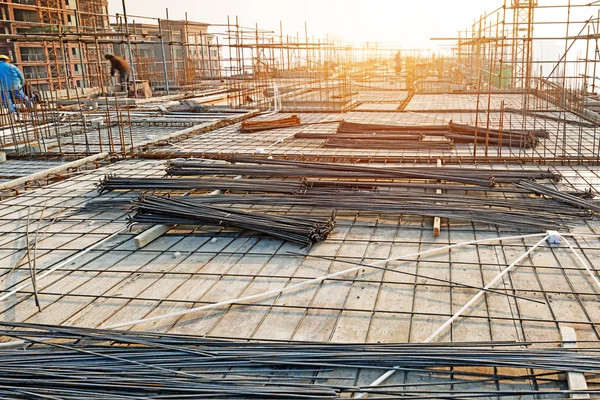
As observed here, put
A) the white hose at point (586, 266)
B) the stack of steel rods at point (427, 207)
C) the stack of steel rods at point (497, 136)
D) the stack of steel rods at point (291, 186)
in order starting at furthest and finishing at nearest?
1. the stack of steel rods at point (497, 136)
2. the stack of steel rods at point (291, 186)
3. the stack of steel rods at point (427, 207)
4. the white hose at point (586, 266)

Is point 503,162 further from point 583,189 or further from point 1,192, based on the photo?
point 1,192

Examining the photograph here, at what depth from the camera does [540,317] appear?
3.64 metres

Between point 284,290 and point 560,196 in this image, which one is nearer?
point 284,290

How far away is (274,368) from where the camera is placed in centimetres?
312

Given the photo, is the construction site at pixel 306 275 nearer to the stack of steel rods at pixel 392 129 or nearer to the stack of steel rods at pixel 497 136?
the stack of steel rods at pixel 497 136

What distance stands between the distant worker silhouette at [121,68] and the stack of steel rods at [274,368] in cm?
1635

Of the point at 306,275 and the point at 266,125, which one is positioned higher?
the point at 266,125

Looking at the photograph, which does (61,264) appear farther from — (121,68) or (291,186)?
(121,68)

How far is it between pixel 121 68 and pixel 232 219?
1483 centimetres

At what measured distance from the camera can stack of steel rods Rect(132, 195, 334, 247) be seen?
5.08 meters

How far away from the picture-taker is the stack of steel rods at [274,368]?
2.87 m

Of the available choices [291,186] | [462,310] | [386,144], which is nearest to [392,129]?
[386,144]

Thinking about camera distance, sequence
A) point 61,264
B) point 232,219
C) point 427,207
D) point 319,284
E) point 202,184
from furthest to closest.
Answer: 1. point 202,184
2. point 427,207
3. point 232,219
4. point 61,264
5. point 319,284

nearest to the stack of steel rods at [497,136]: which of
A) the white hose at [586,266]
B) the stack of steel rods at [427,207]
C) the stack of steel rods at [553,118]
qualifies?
the stack of steel rods at [553,118]
